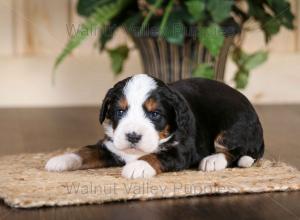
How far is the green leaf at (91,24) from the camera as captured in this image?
347 centimetres

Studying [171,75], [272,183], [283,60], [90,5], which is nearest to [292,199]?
[272,183]

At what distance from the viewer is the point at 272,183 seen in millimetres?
2223

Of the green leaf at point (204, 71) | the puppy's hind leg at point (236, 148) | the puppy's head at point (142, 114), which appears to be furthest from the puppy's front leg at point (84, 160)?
the green leaf at point (204, 71)

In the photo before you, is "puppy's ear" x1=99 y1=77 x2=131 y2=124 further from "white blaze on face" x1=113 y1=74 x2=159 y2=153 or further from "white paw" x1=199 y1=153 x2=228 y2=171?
"white paw" x1=199 y1=153 x2=228 y2=171

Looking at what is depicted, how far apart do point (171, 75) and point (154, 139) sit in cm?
153

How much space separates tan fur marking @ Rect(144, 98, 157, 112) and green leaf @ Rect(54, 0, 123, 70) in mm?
1204

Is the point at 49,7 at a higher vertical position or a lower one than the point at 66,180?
higher

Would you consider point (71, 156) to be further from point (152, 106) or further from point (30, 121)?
point (30, 121)

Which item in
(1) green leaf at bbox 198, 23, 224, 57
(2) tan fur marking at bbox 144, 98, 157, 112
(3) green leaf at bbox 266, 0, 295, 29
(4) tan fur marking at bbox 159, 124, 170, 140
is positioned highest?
(3) green leaf at bbox 266, 0, 295, 29

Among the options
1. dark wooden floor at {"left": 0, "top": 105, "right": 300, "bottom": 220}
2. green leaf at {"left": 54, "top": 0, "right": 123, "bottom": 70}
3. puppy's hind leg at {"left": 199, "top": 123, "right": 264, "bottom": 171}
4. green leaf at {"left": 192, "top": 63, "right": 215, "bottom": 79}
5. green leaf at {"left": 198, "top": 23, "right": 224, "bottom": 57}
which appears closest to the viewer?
dark wooden floor at {"left": 0, "top": 105, "right": 300, "bottom": 220}

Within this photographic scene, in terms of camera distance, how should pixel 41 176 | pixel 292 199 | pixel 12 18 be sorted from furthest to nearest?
pixel 12 18 → pixel 41 176 → pixel 292 199

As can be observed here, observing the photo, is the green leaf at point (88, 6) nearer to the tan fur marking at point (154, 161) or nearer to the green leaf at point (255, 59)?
the green leaf at point (255, 59)

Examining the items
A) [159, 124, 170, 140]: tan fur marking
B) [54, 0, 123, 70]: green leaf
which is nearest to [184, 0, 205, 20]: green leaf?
[54, 0, 123, 70]: green leaf

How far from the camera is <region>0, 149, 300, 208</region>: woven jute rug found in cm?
201
